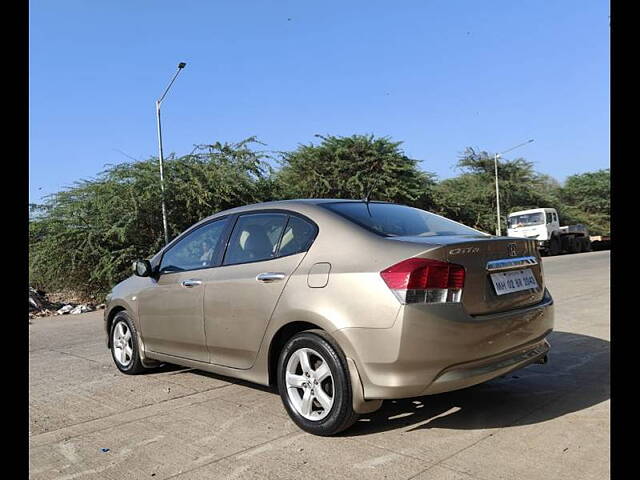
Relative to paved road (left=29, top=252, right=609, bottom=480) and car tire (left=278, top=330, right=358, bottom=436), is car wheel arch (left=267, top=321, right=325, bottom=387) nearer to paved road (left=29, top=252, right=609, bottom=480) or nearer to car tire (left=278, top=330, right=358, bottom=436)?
car tire (left=278, top=330, right=358, bottom=436)

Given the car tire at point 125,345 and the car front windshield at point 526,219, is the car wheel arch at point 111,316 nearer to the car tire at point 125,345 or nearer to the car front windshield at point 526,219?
the car tire at point 125,345

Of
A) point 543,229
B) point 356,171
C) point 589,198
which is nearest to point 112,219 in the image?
point 356,171

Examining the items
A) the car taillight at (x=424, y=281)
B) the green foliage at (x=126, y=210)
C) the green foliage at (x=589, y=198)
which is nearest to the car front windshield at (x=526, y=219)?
the green foliage at (x=126, y=210)

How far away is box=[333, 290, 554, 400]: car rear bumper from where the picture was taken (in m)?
3.27

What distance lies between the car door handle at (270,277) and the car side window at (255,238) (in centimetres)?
17

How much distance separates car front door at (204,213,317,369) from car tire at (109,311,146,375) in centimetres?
134

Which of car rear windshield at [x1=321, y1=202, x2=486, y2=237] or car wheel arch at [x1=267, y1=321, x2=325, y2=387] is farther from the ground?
car rear windshield at [x1=321, y1=202, x2=486, y2=237]

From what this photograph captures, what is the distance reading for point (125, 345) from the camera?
5.65 metres

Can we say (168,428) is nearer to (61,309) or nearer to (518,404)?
(518,404)

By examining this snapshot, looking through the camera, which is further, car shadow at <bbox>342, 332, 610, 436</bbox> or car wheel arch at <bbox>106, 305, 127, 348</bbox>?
car wheel arch at <bbox>106, 305, 127, 348</bbox>

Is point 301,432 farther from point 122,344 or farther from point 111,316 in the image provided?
point 111,316

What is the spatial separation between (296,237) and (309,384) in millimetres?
1046

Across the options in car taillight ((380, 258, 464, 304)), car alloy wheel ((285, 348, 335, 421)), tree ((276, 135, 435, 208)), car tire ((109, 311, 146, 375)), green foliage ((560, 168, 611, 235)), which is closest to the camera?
car taillight ((380, 258, 464, 304))

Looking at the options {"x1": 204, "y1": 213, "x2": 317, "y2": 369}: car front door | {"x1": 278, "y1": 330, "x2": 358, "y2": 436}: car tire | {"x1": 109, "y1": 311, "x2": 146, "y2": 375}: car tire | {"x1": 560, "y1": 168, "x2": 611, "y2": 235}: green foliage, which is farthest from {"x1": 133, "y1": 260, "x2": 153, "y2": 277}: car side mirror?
{"x1": 560, "y1": 168, "x2": 611, "y2": 235}: green foliage
